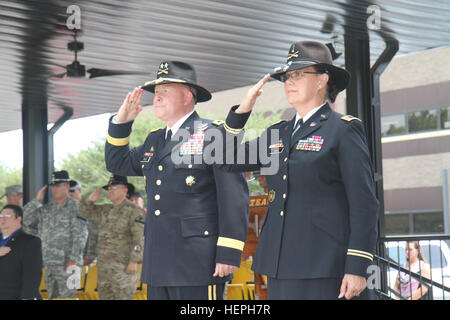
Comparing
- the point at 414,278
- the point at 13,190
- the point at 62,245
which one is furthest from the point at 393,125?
the point at 62,245

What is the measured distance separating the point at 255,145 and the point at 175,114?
0.63 metres

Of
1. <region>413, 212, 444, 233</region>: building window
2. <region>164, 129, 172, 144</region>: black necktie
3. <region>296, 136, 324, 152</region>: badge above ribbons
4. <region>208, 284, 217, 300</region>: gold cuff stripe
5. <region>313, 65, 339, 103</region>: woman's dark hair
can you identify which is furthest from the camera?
<region>413, 212, 444, 233</region>: building window

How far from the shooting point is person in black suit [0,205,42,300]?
6754mm

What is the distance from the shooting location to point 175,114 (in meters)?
3.87

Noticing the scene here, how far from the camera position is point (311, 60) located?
3.30 metres

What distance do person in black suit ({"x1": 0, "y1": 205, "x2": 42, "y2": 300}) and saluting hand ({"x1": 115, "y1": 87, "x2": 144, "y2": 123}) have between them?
11.4 ft

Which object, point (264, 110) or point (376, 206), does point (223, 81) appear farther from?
point (264, 110)

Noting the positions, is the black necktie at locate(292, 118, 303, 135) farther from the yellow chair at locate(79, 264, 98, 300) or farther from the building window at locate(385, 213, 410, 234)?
the building window at locate(385, 213, 410, 234)

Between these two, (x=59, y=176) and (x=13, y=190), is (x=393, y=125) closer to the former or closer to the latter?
(x=13, y=190)

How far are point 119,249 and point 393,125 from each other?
2836 centimetres

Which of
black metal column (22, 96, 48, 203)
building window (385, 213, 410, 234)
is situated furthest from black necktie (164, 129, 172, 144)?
building window (385, 213, 410, 234)
